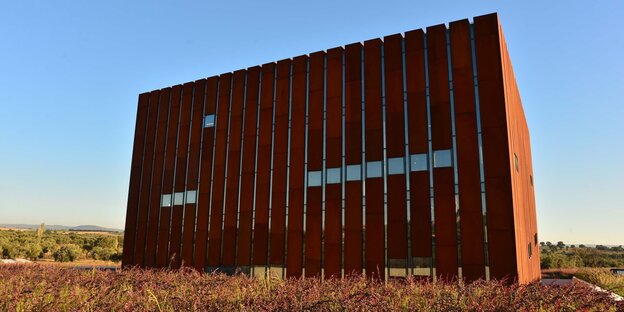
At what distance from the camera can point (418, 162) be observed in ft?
63.7

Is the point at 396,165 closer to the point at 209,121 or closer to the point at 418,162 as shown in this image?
the point at 418,162

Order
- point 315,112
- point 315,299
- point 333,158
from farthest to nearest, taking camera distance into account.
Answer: point 315,112 < point 333,158 < point 315,299

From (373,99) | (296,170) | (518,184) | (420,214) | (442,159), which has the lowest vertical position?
(420,214)

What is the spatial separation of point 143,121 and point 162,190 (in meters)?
5.46

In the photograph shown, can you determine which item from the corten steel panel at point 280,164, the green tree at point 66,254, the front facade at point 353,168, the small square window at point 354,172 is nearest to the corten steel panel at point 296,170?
the front facade at point 353,168

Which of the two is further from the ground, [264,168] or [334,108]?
[334,108]

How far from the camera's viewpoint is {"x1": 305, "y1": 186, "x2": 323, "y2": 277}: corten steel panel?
20.8 meters

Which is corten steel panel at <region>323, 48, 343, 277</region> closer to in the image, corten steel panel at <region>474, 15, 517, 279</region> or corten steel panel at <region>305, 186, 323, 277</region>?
corten steel panel at <region>305, 186, 323, 277</region>

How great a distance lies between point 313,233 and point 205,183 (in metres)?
7.95

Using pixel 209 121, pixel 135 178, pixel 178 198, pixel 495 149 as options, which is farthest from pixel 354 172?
pixel 135 178

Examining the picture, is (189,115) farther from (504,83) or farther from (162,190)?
(504,83)

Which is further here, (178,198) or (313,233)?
(178,198)

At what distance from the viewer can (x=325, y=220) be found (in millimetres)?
20984

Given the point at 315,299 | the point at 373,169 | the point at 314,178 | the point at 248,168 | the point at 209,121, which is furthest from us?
the point at 209,121
